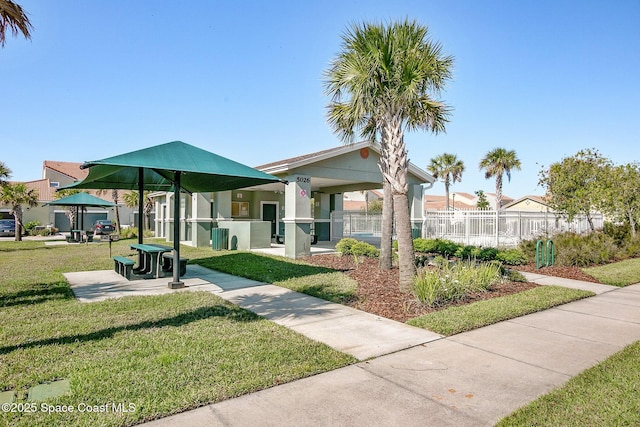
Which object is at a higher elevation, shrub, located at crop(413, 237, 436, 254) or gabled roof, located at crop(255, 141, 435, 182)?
gabled roof, located at crop(255, 141, 435, 182)

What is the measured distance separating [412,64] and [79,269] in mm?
10754

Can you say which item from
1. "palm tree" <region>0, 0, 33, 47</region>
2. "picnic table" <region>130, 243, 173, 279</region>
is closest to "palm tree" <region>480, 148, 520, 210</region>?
"picnic table" <region>130, 243, 173, 279</region>

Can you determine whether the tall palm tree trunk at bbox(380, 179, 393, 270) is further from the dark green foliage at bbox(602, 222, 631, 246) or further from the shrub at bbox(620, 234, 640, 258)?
the dark green foliage at bbox(602, 222, 631, 246)

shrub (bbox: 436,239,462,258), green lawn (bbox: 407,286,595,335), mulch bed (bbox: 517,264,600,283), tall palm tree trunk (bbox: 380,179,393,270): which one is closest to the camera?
green lawn (bbox: 407,286,595,335)

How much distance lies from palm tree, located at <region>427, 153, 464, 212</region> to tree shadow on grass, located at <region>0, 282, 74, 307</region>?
38099 millimetres

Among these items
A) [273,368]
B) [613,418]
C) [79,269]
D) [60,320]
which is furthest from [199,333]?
[79,269]

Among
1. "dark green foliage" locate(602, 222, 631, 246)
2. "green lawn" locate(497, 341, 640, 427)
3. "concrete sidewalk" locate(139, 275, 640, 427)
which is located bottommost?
"concrete sidewalk" locate(139, 275, 640, 427)

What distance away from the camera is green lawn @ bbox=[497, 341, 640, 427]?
311 cm

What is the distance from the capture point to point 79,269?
1141 cm

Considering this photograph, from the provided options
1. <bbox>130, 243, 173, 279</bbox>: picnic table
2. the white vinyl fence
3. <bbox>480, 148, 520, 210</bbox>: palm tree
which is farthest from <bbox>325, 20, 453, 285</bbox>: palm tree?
<bbox>480, 148, 520, 210</bbox>: palm tree

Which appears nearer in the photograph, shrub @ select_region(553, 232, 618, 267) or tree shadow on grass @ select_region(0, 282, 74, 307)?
tree shadow on grass @ select_region(0, 282, 74, 307)

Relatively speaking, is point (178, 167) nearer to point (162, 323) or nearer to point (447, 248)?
point (162, 323)

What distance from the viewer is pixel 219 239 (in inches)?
683

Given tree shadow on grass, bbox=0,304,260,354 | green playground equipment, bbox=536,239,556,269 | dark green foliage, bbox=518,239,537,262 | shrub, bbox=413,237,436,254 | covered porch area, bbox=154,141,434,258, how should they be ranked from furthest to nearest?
1. shrub, bbox=413,237,436,254
2. covered porch area, bbox=154,141,434,258
3. dark green foliage, bbox=518,239,537,262
4. green playground equipment, bbox=536,239,556,269
5. tree shadow on grass, bbox=0,304,260,354
